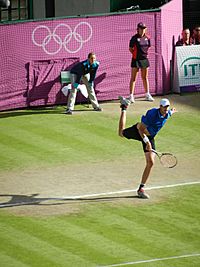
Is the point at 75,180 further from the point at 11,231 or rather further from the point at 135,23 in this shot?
the point at 135,23

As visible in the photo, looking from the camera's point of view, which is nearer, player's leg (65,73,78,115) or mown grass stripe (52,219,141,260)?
mown grass stripe (52,219,141,260)

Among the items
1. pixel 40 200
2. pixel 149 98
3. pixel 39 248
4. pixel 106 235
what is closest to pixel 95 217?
pixel 106 235

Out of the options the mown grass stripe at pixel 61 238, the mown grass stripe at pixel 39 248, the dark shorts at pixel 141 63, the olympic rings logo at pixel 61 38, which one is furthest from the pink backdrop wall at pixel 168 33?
the mown grass stripe at pixel 39 248

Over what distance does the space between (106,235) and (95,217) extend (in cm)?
112

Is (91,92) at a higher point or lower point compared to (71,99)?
higher

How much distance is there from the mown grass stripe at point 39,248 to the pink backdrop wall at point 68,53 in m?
9.31

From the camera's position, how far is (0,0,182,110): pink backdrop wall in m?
26.7

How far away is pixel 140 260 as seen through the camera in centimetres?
1642

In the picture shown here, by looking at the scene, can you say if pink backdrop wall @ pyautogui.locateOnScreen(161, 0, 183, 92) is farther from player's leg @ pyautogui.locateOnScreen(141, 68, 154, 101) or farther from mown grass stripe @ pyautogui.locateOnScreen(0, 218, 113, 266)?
mown grass stripe @ pyautogui.locateOnScreen(0, 218, 113, 266)

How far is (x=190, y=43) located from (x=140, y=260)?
13883 millimetres

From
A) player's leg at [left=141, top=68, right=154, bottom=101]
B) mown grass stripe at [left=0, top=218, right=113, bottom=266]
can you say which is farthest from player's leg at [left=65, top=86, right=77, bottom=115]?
mown grass stripe at [left=0, top=218, right=113, bottom=266]

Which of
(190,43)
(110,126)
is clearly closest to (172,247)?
(110,126)

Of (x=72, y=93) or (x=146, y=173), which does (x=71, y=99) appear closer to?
(x=72, y=93)

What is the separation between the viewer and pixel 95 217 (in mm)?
18734
